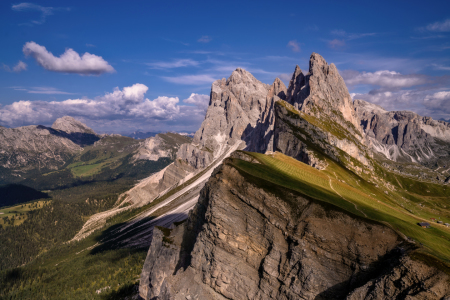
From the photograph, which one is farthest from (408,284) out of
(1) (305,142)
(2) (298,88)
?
(2) (298,88)

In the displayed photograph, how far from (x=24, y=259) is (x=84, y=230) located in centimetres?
3929

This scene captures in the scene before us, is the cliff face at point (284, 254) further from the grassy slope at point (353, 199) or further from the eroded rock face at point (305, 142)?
the eroded rock face at point (305, 142)

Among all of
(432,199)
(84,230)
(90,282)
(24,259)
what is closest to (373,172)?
(432,199)

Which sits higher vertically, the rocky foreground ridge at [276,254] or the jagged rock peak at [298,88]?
the jagged rock peak at [298,88]

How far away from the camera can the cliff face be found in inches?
994

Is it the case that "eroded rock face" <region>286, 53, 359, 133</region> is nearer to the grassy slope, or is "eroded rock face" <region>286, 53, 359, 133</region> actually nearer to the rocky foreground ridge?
the grassy slope

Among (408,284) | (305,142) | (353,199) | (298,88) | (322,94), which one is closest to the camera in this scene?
(408,284)

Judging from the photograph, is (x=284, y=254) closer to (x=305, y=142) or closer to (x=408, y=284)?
(x=408, y=284)

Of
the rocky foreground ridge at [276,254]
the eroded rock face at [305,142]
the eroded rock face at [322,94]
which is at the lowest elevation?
the rocky foreground ridge at [276,254]

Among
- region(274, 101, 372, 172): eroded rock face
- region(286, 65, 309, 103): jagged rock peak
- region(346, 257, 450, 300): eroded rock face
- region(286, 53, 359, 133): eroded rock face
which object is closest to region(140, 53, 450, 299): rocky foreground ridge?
region(346, 257, 450, 300): eroded rock face

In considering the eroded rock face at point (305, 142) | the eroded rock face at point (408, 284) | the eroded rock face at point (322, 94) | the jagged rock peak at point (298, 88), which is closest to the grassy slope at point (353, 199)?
the eroded rock face at point (408, 284)

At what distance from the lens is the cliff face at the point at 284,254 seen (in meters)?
25.2

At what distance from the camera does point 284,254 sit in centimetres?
3216


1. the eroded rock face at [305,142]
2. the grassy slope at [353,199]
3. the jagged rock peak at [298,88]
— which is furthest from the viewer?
the jagged rock peak at [298,88]
